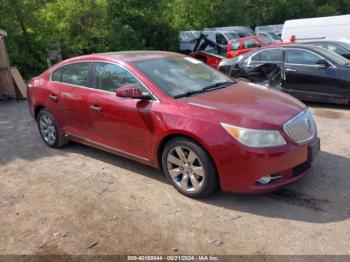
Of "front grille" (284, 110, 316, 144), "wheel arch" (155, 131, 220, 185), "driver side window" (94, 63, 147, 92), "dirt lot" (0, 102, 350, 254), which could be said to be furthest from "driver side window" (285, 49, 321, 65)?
"wheel arch" (155, 131, 220, 185)

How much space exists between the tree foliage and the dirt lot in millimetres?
10030

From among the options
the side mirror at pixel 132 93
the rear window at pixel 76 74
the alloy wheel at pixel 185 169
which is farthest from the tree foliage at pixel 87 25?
the alloy wheel at pixel 185 169

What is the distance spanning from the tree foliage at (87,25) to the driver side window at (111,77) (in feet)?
31.7

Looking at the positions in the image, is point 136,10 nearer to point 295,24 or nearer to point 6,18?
point 6,18

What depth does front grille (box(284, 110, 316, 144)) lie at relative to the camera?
387 cm

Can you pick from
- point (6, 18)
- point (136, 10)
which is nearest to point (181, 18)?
point (136, 10)

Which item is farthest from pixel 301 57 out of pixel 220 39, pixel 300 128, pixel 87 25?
pixel 87 25

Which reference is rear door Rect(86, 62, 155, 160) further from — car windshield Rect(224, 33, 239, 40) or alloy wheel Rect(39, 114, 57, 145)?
car windshield Rect(224, 33, 239, 40)

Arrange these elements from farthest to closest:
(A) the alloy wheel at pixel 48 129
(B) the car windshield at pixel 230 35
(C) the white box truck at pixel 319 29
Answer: (B) the car windshield at pixel 230 35, (C) the white box truck at pixel 319 29, (A) the alloy wheel at pixel 48 129

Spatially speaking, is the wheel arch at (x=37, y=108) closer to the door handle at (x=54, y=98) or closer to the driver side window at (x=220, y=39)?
the door handle at (x=54, y=98)

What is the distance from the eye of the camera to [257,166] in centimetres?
370

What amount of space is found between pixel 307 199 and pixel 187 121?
1522 millimetres

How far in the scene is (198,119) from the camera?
3.90m

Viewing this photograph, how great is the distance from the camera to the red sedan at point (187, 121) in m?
3.75
